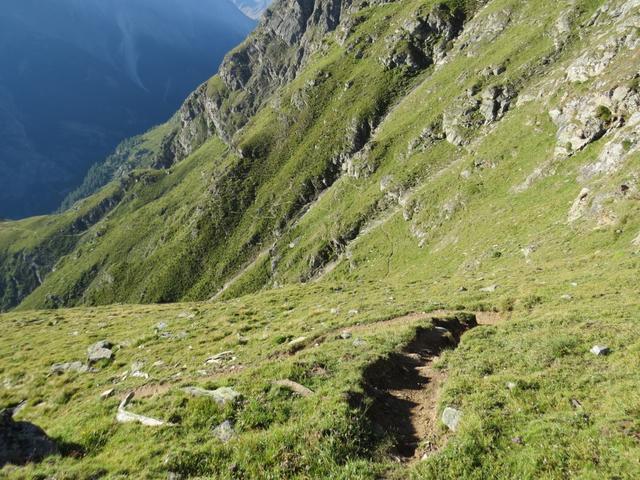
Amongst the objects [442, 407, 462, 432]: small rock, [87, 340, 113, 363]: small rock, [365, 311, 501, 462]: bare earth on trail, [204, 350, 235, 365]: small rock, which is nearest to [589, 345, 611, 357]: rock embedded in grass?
[365, 311, 501, 462]: bare earth on trail

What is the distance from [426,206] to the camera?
313 feet

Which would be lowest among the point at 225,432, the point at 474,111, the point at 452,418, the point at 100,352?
the point at 474,111

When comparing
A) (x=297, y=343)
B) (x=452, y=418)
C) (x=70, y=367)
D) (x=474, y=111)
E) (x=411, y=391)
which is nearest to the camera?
(x=452, y=418)

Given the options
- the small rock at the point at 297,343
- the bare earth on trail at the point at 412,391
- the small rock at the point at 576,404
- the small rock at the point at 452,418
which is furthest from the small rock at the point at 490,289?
the small rock at the point at 452,418

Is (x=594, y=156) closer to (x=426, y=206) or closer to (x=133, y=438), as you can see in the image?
(x=426, y=206)

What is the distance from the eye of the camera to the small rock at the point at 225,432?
12039 millimetres

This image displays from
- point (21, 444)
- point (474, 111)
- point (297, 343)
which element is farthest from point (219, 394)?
point (474, 111)

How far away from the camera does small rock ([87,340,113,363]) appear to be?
2816 cm

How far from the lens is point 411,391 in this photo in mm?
15289

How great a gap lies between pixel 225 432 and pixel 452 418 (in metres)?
7.41

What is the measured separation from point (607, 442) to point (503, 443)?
2376 mm

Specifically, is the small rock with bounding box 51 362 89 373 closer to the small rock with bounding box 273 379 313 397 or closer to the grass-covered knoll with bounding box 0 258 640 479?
the grass-covered knoll with bounding box 0 258 640 479

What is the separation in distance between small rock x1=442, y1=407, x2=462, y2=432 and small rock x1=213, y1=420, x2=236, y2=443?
6.87m

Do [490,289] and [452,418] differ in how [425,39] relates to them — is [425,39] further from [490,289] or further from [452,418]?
[452,418]
